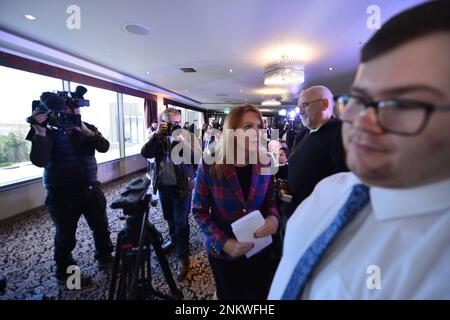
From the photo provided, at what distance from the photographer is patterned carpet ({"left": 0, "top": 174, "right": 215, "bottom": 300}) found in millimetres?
1753

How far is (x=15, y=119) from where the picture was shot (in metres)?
3.35

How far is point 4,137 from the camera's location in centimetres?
323

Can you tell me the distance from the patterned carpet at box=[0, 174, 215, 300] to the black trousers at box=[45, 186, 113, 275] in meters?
0.24

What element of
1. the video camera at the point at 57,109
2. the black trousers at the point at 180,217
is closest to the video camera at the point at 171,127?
the black trousers at the point at 180,217

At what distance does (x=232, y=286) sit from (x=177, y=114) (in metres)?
1.75

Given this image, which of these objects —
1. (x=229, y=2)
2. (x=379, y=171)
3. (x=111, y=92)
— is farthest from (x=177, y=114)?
(x=111, y=92)

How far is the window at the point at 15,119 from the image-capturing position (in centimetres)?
319

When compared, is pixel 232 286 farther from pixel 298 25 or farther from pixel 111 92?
pixel 111 92

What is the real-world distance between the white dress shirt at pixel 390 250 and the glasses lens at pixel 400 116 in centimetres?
11

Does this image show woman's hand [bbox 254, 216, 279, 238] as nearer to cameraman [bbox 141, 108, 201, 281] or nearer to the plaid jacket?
the plaid jacket

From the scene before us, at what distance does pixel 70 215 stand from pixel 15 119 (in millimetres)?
2894

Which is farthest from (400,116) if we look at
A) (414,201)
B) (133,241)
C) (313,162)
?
(133,241)

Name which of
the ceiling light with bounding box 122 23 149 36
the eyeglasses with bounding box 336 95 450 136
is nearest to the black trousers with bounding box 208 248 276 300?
the eyeglasses with bounding box 336 95 450 136

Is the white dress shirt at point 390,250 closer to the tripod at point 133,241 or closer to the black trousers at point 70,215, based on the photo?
the tripod at point 133,241
